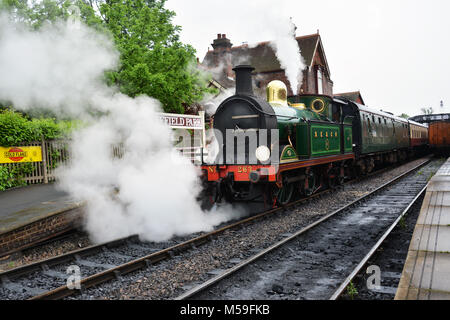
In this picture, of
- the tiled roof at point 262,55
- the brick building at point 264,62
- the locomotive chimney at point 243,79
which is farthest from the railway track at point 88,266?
the tiled roof at point 262,55

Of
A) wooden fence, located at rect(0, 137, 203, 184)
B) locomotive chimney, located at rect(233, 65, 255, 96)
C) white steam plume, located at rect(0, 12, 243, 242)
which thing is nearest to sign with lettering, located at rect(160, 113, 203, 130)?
wooden fence, located at rect(0, 137, 203, 184)

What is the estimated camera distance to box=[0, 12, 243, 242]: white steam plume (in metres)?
6.67

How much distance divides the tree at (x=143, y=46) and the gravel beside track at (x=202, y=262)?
6.65m

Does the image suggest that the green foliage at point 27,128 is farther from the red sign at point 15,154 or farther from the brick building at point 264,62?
the brick building at point 264,62

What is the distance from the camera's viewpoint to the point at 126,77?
1166 cm

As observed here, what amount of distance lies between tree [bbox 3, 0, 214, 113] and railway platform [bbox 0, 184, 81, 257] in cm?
433

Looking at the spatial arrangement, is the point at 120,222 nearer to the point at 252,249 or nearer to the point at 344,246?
the point at 252,249

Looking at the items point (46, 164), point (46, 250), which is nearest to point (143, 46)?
point (46, 164)

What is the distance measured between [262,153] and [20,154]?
23.1 ft

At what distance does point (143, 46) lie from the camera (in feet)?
43.2

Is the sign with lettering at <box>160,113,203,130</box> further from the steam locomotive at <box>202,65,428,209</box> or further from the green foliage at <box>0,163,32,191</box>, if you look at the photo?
the green foliage at <box>0,163,32,191</box>

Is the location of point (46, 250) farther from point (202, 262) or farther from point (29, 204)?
point (202, 262)
